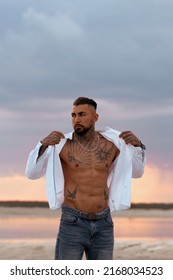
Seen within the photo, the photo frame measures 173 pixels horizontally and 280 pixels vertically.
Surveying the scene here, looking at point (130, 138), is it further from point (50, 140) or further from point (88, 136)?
point (50, 140)

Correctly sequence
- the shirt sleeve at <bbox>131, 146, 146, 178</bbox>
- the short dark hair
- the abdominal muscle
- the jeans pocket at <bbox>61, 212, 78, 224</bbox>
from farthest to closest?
the shirt sleeve at <bbox>131, 146, 146, 178</bbox>
the short dark hair
the abdominal muscle
the jeans pocket at <bbox>61, 212, 78, 224</bbox>

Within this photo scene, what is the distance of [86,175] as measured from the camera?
22.8 feet

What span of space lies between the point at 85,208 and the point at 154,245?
40.2ft

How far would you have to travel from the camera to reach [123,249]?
17.8 m

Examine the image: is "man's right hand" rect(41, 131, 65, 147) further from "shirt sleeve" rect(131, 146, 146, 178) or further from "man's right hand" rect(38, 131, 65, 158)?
"shirt sleeve" rect(131, 146, 146, 178)

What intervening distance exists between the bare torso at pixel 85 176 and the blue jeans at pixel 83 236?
0.12m

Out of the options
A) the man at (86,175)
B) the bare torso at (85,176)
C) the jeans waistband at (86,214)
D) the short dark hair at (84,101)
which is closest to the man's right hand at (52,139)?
the man at (86,175)

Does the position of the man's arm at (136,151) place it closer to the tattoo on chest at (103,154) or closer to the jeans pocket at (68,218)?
the tattoo on chest at (103,154)

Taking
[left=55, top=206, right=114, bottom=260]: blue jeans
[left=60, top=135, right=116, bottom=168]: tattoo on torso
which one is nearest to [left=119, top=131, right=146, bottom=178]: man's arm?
[left=60, top=135, right=116, bottom=168]: tattoo on torso

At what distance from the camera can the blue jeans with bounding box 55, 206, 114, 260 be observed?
6.70 metres

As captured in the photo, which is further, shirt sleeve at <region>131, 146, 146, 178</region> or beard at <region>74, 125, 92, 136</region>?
shirt sleeve at <region>131, 146, 146, 178</region>

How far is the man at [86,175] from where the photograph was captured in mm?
6758

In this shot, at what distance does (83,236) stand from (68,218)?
0.89 ft
